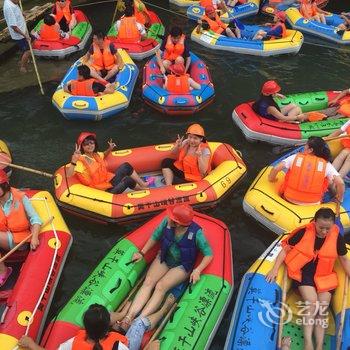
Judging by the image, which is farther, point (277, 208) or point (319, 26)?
point (319, 26)

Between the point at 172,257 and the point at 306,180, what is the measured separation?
1976 millimetres

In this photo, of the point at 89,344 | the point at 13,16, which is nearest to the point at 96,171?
the point at 89,344

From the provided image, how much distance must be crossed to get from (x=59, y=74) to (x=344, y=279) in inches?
303

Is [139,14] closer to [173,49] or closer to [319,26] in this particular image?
[173,49]

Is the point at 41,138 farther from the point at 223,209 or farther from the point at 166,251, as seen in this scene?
the point at 166,251

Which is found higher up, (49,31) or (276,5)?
(276,5)

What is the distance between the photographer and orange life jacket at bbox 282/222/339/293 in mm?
4539

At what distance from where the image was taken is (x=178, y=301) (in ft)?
15.5

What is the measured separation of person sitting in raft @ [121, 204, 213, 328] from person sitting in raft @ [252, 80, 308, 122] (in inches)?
133

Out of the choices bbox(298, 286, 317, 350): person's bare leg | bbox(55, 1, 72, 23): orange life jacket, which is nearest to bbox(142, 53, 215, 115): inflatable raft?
bbox(55, 1, 72, 23): orange life jacket

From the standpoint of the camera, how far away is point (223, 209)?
649cm

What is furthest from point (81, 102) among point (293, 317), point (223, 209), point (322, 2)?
point (322, 2)

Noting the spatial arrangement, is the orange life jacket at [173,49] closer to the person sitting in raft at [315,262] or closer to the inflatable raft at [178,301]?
the inflatable raft at [178,301]

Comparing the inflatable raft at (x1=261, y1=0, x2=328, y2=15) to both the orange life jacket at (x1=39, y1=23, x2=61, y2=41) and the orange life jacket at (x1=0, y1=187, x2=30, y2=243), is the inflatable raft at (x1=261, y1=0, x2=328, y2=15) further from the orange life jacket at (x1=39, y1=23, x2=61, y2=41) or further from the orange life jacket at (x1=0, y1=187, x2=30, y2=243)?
the orange life jacket at (x1=0, y1=187, x2=30, y2=243)
